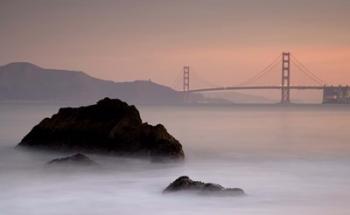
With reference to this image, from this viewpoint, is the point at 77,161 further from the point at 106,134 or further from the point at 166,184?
the point at 166,184

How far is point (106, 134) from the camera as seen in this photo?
10.6 meters

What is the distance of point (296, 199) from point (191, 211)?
5.84 feet

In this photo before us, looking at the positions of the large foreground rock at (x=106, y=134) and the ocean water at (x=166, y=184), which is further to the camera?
the large foreground rock at (x=106, y=134)

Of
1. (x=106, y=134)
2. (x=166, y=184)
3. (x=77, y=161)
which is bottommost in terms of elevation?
(x=166, y=184)

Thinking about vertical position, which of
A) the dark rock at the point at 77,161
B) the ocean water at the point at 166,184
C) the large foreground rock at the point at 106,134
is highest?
the large foreground rock at the point at 106,134

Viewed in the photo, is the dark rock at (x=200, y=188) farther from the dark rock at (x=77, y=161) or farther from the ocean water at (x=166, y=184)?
the dark rock at (x=77, y=161)

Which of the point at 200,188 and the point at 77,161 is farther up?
the point at 77,161

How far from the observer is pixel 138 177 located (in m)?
8.80

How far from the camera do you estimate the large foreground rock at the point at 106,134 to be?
10023 mm

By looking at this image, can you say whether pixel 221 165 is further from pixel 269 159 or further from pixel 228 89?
pixel 228 89

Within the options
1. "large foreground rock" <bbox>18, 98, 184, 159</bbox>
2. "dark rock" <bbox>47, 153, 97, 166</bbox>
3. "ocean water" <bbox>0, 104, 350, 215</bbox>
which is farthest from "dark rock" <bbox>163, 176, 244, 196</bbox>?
"large foreground rock" <bbox>18, 98, 184, 159</bbox>

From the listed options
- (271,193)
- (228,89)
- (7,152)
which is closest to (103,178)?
(271,193)

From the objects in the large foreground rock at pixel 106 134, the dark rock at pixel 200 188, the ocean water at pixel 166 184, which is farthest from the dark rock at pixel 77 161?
the dark rock at pixel 200 188

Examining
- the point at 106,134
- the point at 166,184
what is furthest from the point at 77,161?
the point at 166,184
